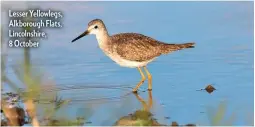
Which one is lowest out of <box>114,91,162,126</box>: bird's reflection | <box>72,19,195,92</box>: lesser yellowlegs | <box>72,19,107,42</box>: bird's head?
<box>114,91,162,126</box>: bird's reflection

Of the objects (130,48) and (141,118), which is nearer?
(141,118)

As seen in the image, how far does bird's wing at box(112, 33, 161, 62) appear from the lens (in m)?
8.80

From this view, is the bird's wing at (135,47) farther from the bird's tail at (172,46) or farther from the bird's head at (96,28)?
the bird's head at (96,28)

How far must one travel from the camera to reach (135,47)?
8820 millimetres

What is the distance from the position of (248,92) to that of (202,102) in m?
0.75

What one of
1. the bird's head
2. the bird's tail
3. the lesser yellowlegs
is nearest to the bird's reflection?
the lesser yellowlegs

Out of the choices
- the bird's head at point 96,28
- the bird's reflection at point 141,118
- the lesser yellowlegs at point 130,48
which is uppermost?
the bird's head at point 96,28

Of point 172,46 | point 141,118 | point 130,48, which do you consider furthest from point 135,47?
point 141,118

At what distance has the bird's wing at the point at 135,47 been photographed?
8805 millimetres

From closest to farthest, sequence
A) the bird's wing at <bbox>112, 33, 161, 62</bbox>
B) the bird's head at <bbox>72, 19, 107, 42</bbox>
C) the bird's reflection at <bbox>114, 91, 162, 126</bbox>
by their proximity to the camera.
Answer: the bird's reflection at <bbox>114, 91, 162, 126</bbox> < the bird's wing at <bbox>112, 33, 161, 62</bbox> < the bird's head at <bbox>72, 19, 107, 42</bbox>

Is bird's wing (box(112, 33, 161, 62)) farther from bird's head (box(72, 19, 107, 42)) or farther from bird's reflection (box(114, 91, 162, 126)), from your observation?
bird's reflection (box(114, 91, 162, 126))

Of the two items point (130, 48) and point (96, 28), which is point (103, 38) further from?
point (130, 48)

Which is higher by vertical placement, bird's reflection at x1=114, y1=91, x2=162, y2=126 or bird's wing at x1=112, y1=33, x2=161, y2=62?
bird's wing at x1=112, y1=33, x2=161, y2=62

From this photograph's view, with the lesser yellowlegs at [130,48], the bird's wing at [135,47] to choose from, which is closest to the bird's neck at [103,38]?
the lesser yellowlegs at [130,48]
